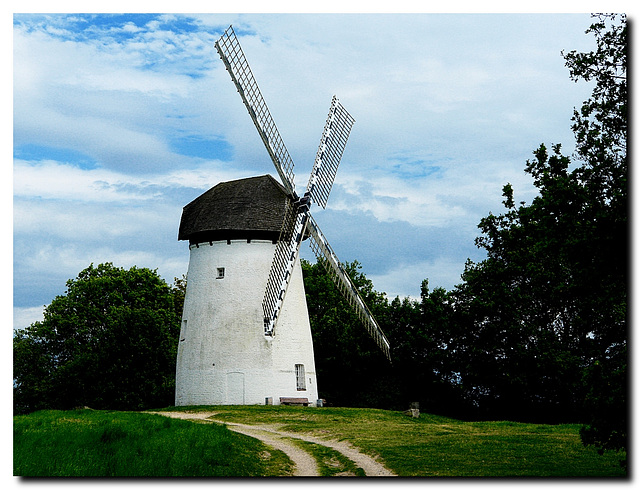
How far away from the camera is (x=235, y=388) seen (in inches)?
1118

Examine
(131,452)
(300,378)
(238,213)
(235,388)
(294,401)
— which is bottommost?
(294,401)

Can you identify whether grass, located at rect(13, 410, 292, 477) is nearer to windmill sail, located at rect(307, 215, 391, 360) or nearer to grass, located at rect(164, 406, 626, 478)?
grass, located at rect(164, 406, 626, 478)

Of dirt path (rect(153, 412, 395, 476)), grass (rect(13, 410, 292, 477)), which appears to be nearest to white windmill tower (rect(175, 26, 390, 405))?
dirt path (rect(153, 412, 395, 476))

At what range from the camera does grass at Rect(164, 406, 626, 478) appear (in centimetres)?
1458

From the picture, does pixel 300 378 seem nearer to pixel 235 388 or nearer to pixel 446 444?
pixel 235 388

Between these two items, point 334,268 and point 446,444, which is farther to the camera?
point 334,268

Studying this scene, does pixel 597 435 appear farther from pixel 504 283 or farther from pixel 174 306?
pixel 174 306

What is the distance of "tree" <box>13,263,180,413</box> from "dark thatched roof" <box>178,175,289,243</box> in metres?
10.1

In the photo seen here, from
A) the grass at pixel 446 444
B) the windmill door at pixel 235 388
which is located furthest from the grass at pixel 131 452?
the windmill door at pixel 235 388

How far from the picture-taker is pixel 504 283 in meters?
32.5

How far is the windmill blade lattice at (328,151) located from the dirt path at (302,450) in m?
9.39

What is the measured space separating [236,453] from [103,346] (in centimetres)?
2526

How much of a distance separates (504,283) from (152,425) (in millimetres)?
19574

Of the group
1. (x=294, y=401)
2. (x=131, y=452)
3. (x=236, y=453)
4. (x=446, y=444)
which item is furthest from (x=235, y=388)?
(x=131, y=452)
